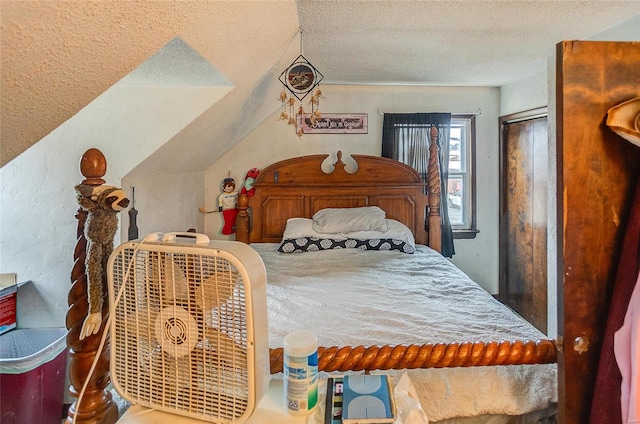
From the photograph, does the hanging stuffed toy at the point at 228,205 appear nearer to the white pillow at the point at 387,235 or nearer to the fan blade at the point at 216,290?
the white pillow at the point at 387,235

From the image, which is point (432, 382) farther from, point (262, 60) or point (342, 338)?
point (262, 60)

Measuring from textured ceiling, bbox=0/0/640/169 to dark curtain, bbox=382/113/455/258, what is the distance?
0.32 m

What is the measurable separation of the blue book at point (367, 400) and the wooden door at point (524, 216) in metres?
2.59

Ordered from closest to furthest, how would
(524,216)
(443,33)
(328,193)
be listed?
(443,33)
(524,216)
(328,193)

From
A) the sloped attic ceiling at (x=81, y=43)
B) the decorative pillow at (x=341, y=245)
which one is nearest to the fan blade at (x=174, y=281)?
the sloped attic ceiling at (x=81, y=43)

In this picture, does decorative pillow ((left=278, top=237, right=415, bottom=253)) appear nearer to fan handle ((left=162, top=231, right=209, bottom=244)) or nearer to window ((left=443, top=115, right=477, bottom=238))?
window ((left=443, top=115, right=477, bottom=238))

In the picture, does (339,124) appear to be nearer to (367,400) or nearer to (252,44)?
(252,44)

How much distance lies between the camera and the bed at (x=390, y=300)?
101cm

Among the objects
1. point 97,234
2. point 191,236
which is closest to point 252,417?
point 191,236

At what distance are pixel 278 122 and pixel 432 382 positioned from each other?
9.02 feet

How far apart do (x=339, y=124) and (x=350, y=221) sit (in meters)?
1.02

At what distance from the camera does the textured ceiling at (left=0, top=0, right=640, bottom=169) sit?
2.41 ft

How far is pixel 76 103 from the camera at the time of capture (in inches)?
39.3

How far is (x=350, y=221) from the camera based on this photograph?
9.50 feet
